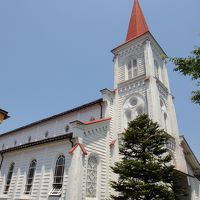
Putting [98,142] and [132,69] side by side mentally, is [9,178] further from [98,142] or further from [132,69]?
[132,69]

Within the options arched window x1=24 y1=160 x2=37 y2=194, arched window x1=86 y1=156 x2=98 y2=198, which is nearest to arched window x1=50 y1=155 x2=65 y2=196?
arched window x1=86 y1=156 x2=98 y2=198

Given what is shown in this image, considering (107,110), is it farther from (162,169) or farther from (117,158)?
(162,169)

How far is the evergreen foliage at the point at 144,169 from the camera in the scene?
12.4 metres

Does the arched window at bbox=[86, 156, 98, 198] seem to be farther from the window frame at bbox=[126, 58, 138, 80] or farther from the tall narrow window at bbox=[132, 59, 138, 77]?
the tall narrow window at bbox=[132, 59, 138, 77]

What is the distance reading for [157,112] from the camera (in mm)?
19484

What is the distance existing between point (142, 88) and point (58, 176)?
12.5 metres

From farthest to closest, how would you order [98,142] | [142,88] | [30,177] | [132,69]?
[132,69] < [142,88] < [30,177] < [98,142]

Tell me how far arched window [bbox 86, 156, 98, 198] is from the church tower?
13.5 ft

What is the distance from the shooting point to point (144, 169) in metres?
12.9

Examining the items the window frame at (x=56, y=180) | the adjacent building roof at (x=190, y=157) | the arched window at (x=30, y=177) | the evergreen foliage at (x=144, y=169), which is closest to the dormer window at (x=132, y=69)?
the adjacent building roof at (x=190, y=157)

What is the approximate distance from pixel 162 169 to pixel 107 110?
32.9 feet

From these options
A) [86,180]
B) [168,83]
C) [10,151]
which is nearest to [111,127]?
[86,180]

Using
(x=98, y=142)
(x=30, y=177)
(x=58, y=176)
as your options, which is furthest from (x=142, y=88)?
(x=30, y=177)

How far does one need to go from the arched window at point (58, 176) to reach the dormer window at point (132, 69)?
13.0m
